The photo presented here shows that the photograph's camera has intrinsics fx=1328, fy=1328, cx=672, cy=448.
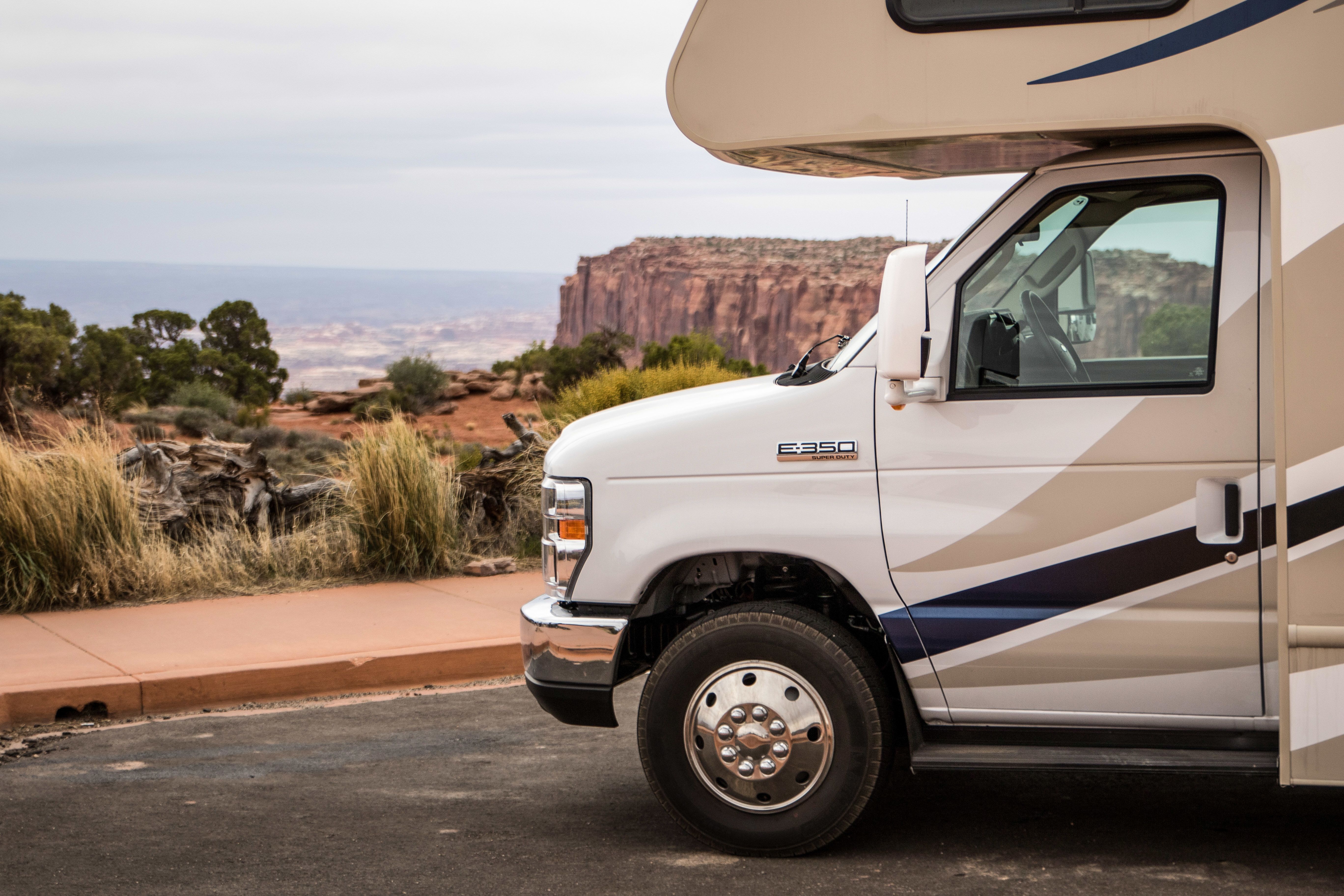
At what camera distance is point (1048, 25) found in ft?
13.4

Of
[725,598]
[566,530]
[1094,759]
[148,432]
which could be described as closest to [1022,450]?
[1094,759]

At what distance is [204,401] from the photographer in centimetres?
3519

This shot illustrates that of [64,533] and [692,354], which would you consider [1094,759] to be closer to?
[64,533]

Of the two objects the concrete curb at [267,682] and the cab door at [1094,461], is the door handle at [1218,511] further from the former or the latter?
the concrete curb at [267,682]

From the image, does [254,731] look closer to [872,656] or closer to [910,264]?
[872,656]

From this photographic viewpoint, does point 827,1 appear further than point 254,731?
No

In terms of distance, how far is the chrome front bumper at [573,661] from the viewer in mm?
4691

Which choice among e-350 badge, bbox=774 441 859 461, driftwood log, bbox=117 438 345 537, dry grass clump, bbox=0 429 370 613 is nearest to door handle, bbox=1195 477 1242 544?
e-350 badge, bbox=774 441 859 461

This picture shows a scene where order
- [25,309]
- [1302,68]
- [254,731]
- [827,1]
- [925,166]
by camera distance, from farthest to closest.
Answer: [25,309] → [254,731] → [925,166] → [827,1] → [1302,68]

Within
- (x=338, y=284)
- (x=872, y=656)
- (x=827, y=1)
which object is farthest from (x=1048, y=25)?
(x=338, y=284)

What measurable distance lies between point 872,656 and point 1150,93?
217cm

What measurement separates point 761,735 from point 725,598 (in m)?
0.59

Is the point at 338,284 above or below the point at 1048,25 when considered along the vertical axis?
above

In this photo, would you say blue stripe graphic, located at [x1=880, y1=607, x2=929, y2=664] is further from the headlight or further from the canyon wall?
the canyon wall
